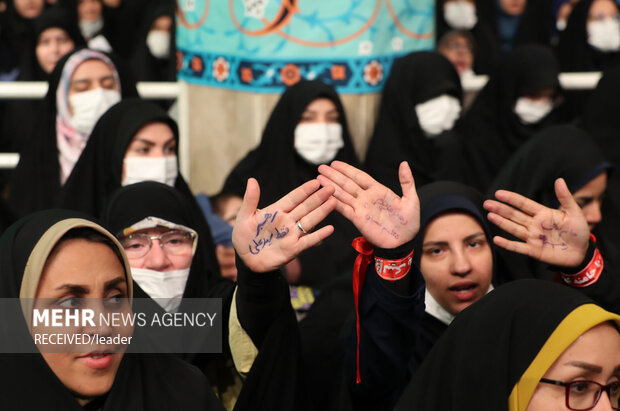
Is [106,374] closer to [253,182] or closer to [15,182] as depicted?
[253,182]

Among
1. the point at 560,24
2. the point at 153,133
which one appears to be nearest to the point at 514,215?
the point at 153,133

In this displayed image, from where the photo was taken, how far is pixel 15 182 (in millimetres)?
5137

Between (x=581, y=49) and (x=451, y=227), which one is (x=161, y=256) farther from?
(x=581, y=49)

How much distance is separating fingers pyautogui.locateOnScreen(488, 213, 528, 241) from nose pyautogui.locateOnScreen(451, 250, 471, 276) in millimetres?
249

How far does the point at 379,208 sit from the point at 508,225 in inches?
17.8

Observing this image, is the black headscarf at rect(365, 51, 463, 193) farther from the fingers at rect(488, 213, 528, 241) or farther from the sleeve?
the sleeve

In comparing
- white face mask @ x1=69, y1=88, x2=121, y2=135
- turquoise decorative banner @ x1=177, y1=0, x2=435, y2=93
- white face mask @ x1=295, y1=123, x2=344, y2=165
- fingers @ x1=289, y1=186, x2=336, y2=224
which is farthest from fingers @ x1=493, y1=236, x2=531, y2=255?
white face mask @ x1=69, y1=88, x2=121, y2=135

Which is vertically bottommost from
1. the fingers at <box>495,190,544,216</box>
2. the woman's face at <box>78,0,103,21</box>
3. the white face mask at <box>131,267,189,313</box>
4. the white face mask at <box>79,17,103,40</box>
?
the white face mask at <box>131,267,189,313</box>

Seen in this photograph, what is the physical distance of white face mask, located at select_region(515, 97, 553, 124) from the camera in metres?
5.88

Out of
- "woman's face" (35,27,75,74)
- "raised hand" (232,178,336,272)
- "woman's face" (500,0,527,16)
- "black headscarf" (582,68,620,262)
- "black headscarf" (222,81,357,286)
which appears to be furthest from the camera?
"woman's face" (500,0,527,16)

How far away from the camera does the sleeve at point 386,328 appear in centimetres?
266

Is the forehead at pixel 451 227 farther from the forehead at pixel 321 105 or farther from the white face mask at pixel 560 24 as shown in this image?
the white face mask at pixel 560 24

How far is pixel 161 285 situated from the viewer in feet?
10.9

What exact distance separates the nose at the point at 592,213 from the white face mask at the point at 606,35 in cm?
310
